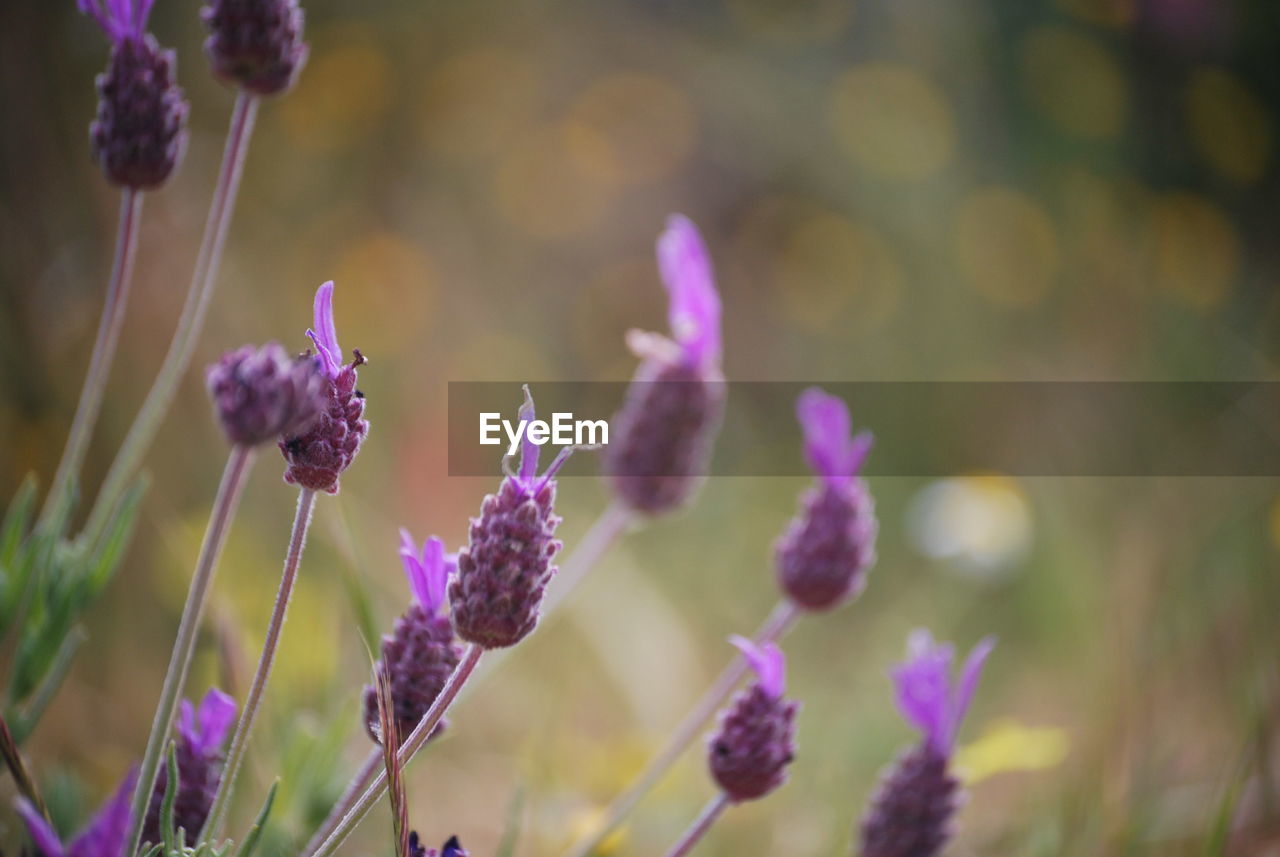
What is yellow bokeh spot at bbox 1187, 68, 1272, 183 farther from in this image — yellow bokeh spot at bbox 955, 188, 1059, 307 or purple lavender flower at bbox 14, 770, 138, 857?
purple lavender flower at bbox 14, 770, 138, 857

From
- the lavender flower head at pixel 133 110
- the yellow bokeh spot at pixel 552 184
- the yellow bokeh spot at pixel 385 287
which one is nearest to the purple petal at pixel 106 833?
the lavender flower head at pixel 133 110

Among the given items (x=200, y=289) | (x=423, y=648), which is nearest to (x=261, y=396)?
(x=423, y=648)

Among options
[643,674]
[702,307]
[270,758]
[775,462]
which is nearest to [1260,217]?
[775,462]

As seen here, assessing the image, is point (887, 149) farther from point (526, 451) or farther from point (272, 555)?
point (526, 451)

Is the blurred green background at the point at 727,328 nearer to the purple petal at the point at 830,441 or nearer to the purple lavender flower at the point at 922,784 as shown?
the purple lavender flower at the point at 922,784

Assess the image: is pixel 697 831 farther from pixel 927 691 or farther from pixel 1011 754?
Result: pixel 1011 754

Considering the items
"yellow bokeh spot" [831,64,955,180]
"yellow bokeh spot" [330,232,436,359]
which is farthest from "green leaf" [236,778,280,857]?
"yellow bokeh spot" [831,64,955,180]
